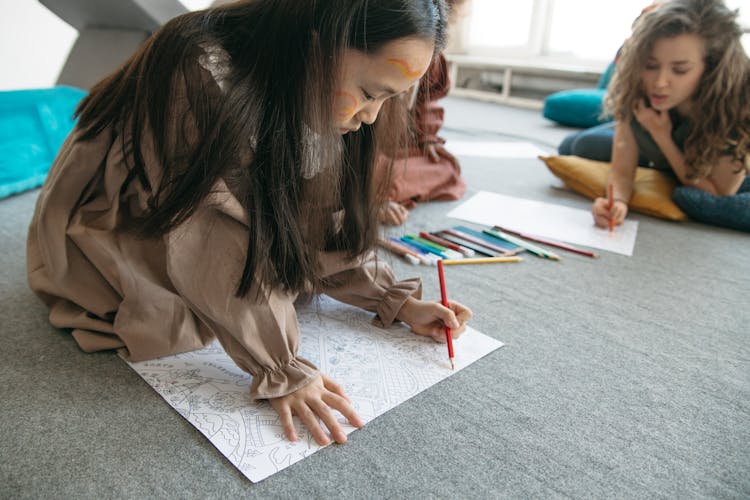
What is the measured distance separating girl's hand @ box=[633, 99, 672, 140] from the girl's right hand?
0.26 metres

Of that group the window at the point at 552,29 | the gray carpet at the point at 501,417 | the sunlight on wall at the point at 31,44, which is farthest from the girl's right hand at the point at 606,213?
the window at the point at 552,29

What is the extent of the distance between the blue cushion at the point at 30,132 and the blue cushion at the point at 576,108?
221cm

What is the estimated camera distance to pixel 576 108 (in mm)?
2732

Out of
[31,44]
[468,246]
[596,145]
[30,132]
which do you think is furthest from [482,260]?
→ [31,44]

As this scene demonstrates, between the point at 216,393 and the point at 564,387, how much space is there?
463 millimetres

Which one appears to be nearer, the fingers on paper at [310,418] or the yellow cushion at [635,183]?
the fingers on paper at [310,418]

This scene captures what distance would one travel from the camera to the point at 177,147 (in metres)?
0.63

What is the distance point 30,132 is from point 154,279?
3.51ft

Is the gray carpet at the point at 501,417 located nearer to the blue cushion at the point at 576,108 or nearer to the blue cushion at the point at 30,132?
the blue cushion at the point at 30,132

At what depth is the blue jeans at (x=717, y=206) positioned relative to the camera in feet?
4.60

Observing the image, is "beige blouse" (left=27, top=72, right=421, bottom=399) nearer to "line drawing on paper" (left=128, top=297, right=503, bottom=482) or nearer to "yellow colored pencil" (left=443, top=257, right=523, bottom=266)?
"line drawing on paper" (left=128, top=297, right=503, bottom=482)

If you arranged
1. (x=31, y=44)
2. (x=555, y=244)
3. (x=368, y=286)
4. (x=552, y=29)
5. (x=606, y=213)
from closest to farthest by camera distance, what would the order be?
(x=368, y=286) → (x=555, y=244) → (x=606, y=213) → (x=31, y=44) → (x=552, y=29)

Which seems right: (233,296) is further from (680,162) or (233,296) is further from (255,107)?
(680,162)

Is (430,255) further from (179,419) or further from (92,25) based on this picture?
(92,25)
